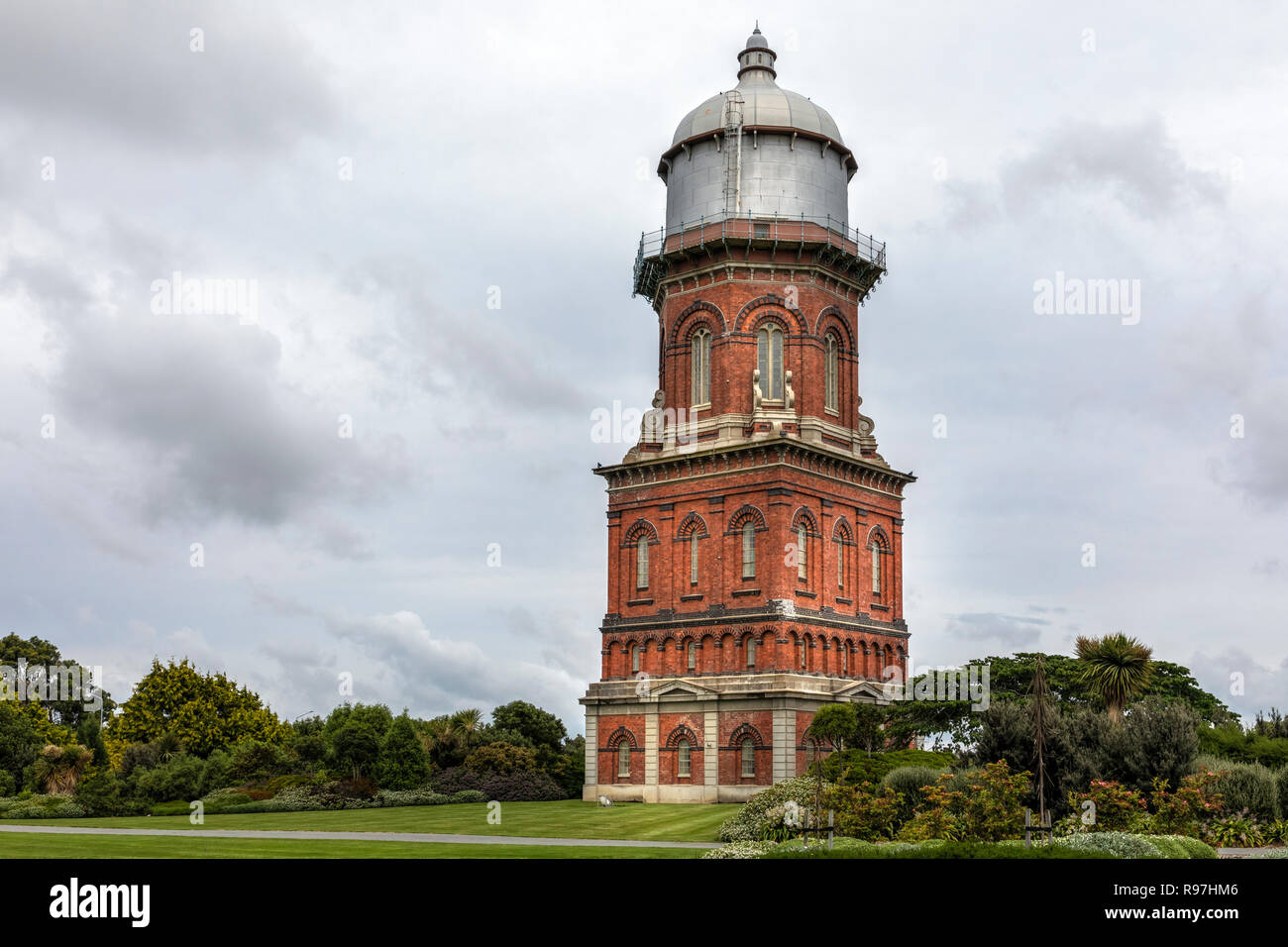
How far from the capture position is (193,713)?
7244 cm

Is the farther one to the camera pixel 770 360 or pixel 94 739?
pixel 94 739

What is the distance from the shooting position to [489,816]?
1736 inches

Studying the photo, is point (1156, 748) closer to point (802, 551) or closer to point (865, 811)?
point (865, 811)

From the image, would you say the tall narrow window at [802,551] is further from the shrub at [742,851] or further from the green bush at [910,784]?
the shrub at [742,851]

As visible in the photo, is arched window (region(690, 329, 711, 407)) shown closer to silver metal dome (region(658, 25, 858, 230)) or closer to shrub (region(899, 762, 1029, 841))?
Answer: silver metal dome (region(658, 25, 858, 230))

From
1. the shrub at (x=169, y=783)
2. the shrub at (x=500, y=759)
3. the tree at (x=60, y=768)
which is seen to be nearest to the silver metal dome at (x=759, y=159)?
the shrub at (x=500, y=759)

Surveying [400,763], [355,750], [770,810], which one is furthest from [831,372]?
[770,810]

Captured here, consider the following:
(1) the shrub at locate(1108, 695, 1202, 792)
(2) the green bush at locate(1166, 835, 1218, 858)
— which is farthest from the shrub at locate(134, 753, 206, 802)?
(2) the green bush at locate(1166, 835, 1218, 858)

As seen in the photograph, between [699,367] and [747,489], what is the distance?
7.66 meters

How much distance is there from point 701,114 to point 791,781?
3500 cm

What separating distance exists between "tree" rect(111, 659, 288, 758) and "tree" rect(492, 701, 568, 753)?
1276cm
